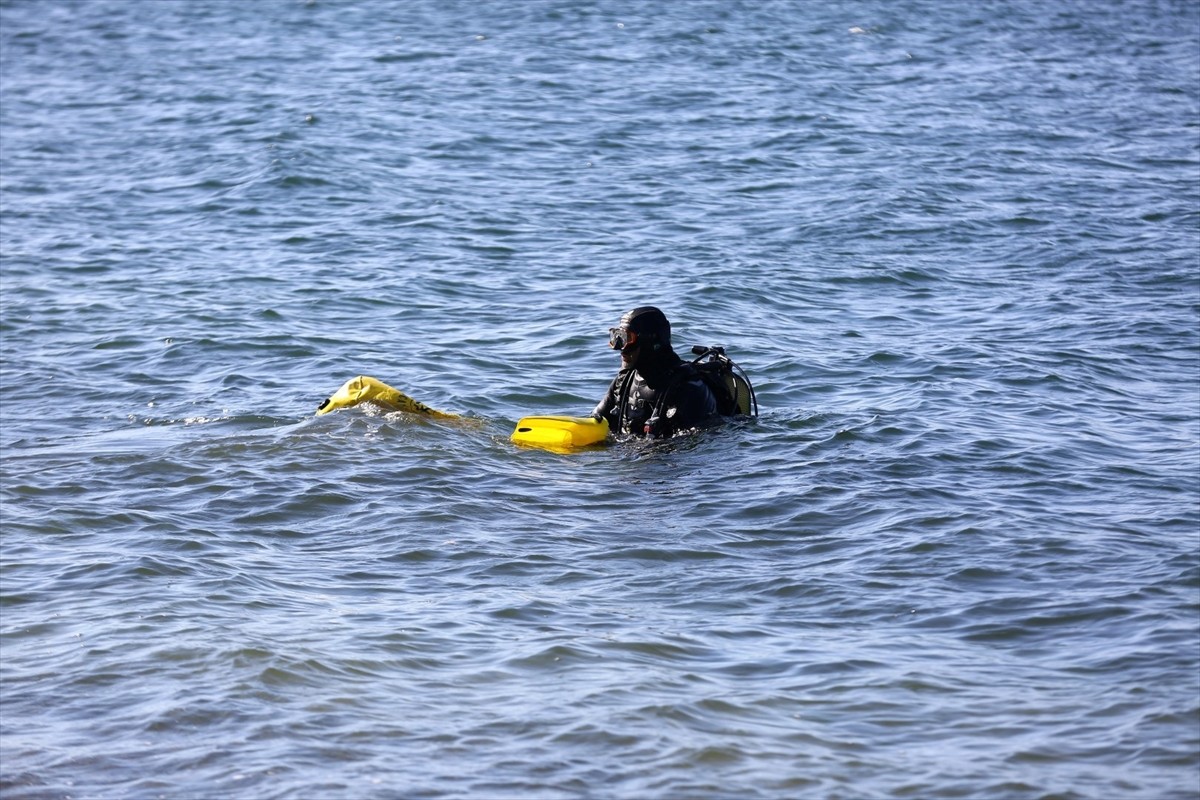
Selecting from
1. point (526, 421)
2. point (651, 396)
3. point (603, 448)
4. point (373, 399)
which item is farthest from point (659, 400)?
point (373, 399)

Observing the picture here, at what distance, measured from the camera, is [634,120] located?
71.9ft

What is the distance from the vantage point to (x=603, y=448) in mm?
10242

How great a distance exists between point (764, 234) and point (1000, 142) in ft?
18.0

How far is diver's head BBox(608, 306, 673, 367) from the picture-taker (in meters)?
9.89

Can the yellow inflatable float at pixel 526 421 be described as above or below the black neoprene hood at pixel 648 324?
below

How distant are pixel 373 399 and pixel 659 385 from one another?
7.52ft

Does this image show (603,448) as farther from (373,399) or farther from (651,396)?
(373,399)

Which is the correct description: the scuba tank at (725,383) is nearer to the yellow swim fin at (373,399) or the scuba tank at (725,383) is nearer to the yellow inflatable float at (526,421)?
the yellow inflatable float at (526,421)

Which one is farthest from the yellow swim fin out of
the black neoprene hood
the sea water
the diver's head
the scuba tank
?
the scuba tank

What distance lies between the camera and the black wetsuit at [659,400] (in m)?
10.2

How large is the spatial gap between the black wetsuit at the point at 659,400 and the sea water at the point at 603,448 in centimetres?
18

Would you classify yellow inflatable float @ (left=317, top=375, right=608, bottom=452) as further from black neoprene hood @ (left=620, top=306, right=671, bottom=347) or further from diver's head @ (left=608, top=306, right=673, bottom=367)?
black neoprene hood @ (left=620, top=306, right=671, bottom=347)

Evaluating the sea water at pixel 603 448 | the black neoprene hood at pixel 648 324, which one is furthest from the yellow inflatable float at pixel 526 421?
the black neoprene hood at pixel 648 324

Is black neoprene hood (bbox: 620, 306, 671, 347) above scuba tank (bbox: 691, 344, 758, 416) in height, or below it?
above
